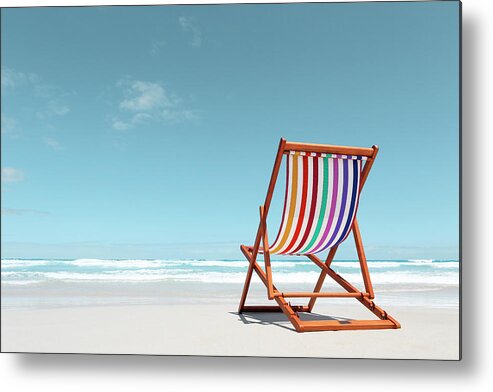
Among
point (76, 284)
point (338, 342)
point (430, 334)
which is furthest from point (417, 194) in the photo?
point (76, 284)

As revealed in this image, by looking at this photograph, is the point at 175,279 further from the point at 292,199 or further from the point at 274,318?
the point at 292,199

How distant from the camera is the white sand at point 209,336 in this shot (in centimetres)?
246

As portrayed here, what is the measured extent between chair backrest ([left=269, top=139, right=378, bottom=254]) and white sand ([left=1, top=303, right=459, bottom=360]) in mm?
630

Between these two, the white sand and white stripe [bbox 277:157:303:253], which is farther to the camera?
white stripe [bbox 277:157:303:253]

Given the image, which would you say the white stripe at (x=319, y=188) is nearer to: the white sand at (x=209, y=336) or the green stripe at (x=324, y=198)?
the green stripe at (x=324, y=198)

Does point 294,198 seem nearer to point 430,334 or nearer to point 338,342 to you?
point 338,342

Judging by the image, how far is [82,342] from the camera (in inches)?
102

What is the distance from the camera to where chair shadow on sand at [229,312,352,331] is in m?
3.10

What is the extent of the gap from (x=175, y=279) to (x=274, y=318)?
2240 mm

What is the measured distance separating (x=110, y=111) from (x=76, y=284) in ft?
5.51

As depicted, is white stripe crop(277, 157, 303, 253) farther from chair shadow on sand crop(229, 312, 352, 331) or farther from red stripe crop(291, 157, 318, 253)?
chair shadow on sand crop(229, 312, 352, 331)

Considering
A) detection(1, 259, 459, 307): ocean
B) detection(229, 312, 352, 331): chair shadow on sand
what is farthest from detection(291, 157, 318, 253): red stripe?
detection(1, 259, 459, 307): ocean

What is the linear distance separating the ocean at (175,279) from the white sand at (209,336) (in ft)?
1.13

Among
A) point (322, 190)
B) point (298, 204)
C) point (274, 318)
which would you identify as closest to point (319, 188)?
point (322, 190)
